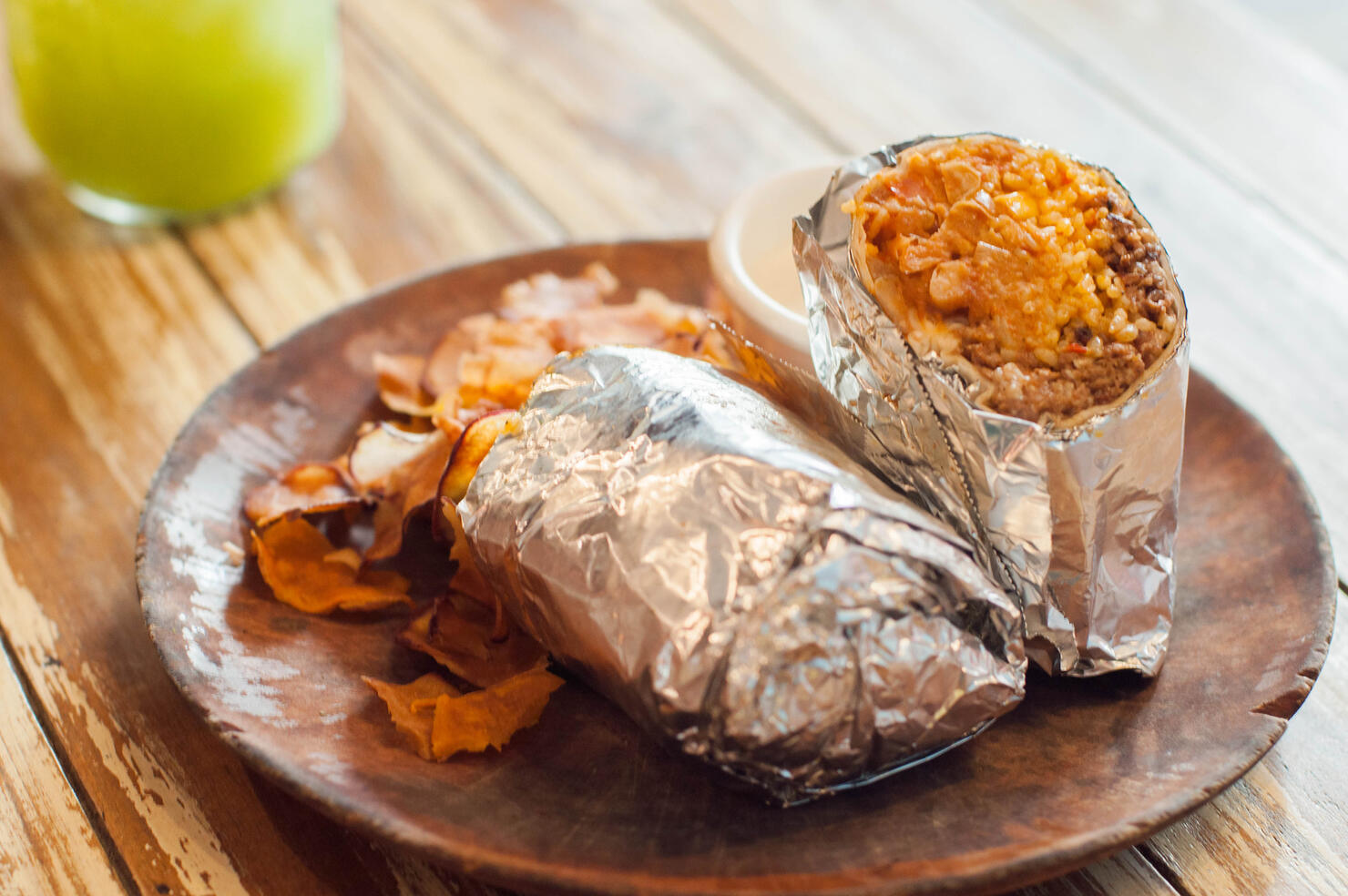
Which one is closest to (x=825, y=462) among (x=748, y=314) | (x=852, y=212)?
(x=852, y=212)

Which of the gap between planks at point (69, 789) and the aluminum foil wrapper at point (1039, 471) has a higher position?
the aluminum foil wrapper at point (1039, 471)

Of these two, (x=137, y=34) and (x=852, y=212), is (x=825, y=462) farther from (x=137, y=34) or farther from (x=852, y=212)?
(x=137, y=34)

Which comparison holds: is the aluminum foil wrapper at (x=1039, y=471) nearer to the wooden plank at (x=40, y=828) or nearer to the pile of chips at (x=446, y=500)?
the pile of chips at (x=446, y=500)

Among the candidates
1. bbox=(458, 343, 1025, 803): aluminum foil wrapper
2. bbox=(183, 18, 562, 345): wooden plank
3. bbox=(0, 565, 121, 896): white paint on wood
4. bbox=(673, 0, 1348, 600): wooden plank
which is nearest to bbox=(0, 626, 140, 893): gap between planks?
bbox=(0, 565, 121, 896): white paint on wood

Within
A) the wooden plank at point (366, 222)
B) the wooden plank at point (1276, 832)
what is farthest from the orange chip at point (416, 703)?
the wooden plank at point (366, 222)

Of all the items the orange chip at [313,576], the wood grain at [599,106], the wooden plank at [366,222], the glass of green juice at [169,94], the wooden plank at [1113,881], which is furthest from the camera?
the wood grain at [599,106]

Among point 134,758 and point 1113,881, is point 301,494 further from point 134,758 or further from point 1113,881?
point 1113,881

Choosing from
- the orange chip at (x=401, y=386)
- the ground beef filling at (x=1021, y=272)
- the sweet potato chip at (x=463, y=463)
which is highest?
the ground beef filling at (x=1021, y=272)

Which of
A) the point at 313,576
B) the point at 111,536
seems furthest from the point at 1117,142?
the point at 111,536
